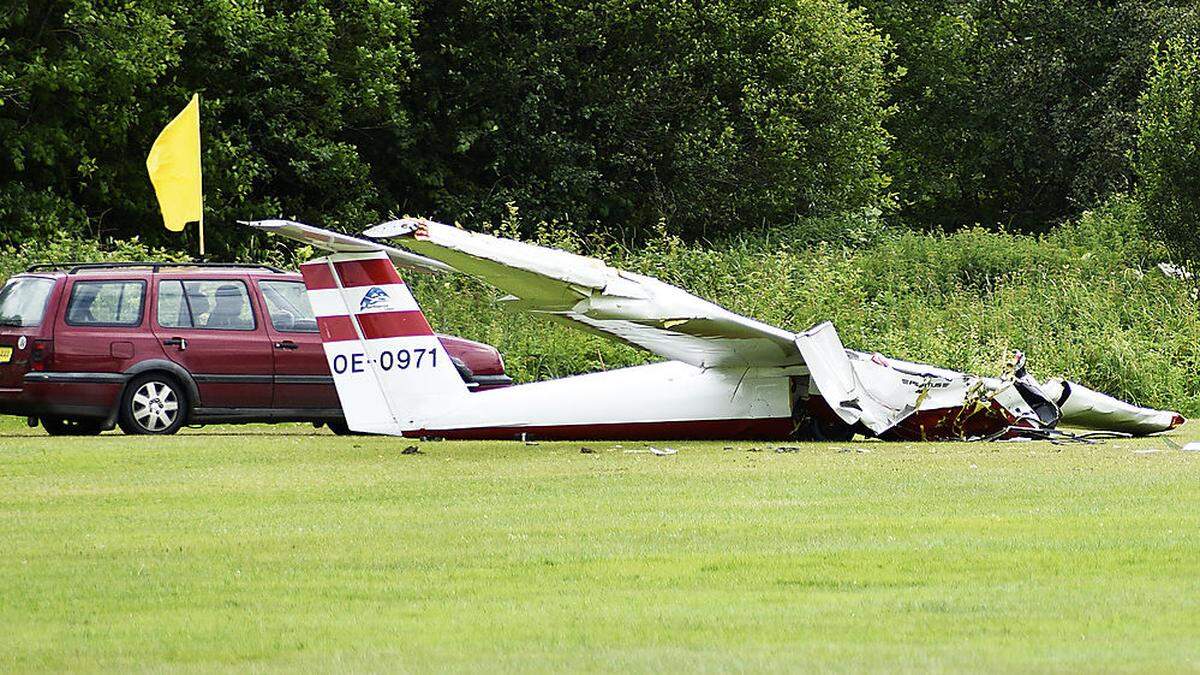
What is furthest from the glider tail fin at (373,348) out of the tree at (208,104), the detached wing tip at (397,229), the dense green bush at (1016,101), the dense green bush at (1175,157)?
the dense green bush at (1016,101)

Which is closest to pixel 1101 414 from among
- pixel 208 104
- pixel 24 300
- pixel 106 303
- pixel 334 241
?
pixel 334 241

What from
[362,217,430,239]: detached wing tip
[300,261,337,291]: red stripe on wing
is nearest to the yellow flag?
[300,261,337,291]: red stripe on wing

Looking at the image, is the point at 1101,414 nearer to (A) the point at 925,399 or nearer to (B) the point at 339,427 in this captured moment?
(A) the point at 925,399

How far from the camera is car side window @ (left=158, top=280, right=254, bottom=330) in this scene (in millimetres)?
18922

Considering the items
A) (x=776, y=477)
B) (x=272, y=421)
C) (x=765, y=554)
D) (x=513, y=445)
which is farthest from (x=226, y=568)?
(x=272, y=421)

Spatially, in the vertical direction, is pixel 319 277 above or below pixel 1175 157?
below

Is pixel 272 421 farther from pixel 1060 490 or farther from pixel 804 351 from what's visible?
pixel 1060 490

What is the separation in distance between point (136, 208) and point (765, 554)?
32.0 m

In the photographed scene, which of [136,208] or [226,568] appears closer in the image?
[226,568]

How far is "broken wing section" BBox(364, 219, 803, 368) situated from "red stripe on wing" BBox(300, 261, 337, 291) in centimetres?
142

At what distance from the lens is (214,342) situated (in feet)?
61.9

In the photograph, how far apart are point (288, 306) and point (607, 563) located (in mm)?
10873

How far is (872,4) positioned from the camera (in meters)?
61.8

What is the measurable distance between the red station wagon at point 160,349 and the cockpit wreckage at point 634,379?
2679 mm
